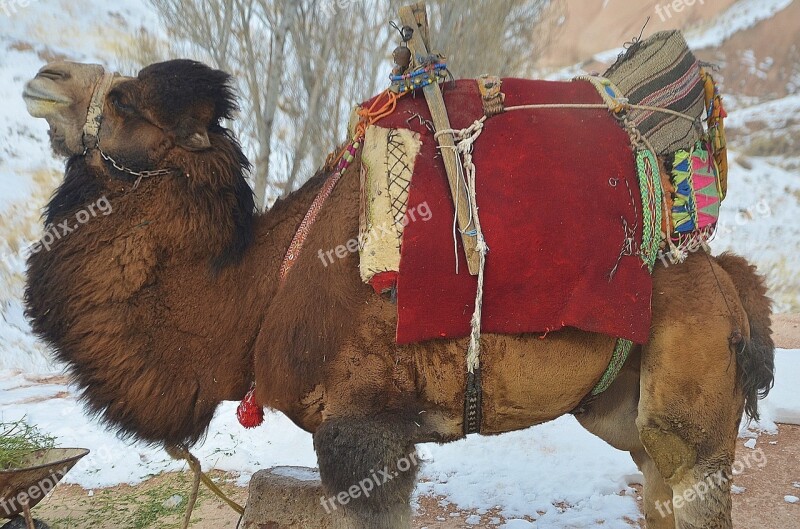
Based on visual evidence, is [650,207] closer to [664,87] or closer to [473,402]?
[664,87]

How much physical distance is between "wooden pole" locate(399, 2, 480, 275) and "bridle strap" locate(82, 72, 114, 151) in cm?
127

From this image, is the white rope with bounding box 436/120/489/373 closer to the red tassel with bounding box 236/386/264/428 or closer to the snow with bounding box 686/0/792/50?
the red tassel with bounding box 236/386/264/428

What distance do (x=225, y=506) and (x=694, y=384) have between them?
14.0 feet

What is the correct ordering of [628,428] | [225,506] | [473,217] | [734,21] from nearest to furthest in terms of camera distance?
[473,217]
[628,428]
[225,506]
[734,21]

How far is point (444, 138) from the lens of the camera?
244 centimetres

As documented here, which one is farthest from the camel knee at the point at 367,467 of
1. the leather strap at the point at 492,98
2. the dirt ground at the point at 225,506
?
the dirt ground at the point at 225,506

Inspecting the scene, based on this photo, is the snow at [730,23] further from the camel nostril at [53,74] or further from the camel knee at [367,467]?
the camel knee at [367,467]

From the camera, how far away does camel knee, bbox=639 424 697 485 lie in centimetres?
250

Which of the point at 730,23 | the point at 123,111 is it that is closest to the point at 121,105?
the point at 123,111

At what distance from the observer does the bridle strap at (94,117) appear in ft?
8.21

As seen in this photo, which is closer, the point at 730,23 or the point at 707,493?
the point at 707,493

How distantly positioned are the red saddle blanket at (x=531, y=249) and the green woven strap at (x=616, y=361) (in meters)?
0.15

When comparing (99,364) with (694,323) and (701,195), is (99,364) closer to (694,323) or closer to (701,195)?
(694,323)

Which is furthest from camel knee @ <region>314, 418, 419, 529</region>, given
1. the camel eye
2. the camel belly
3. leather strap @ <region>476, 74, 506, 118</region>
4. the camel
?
the camel eye
